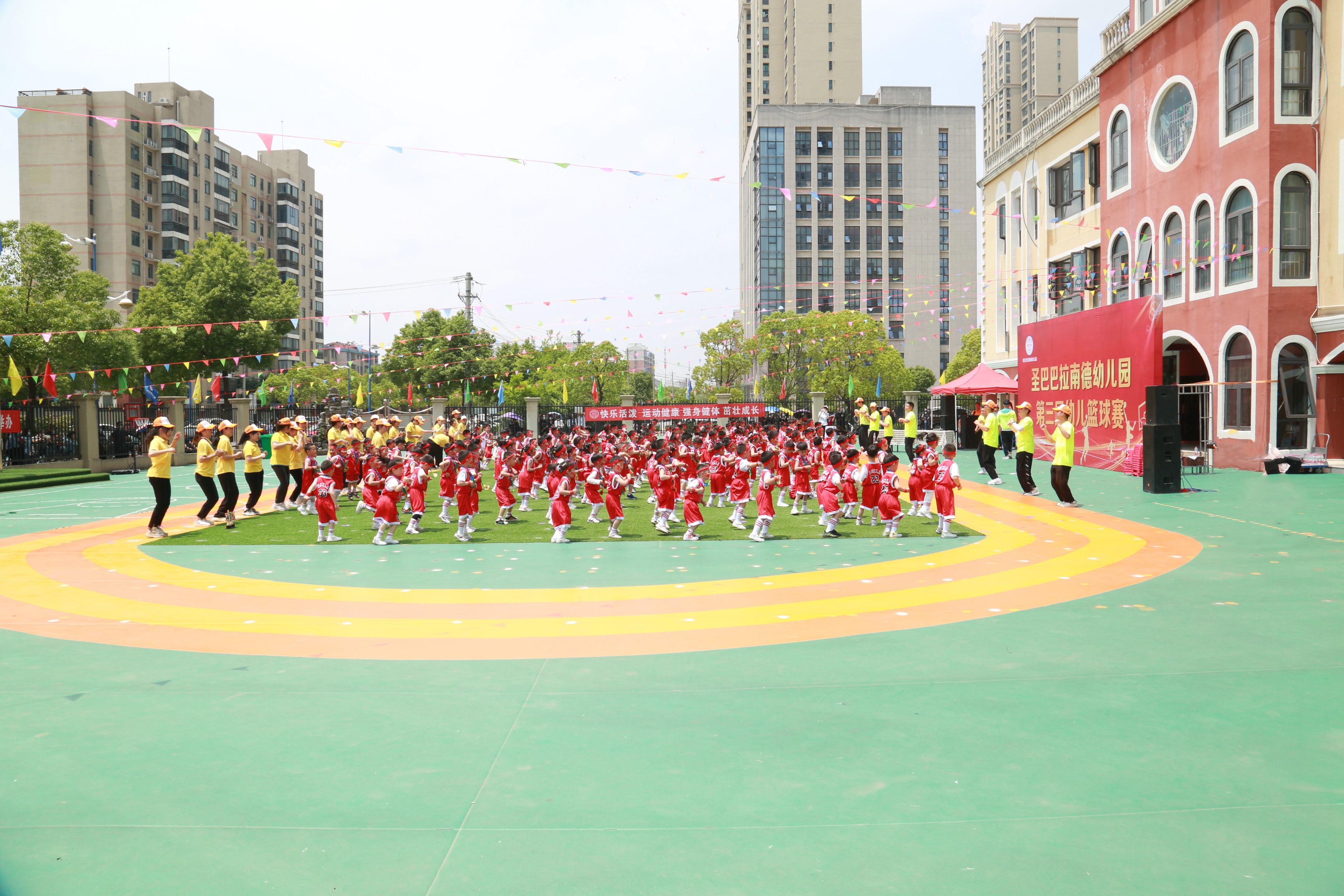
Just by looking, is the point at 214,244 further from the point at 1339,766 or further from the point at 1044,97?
the point at 1339,766

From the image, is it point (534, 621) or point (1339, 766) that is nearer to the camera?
point (1339, 766)

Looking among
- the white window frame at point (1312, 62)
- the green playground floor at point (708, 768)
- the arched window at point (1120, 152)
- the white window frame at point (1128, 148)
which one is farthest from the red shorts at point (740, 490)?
the arched window at point (1120, 152)

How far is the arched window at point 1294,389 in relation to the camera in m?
20.6

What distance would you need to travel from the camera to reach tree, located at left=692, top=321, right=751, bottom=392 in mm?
48562

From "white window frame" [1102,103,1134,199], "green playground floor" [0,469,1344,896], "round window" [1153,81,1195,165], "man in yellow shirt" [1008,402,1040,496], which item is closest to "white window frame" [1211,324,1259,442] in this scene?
"round window" [1153,81,1195,165]

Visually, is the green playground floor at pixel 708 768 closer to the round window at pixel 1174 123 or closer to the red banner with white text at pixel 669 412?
the round window at pixel 1174 123

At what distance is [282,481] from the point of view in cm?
1606

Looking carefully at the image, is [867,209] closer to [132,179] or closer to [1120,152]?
[1120,152]

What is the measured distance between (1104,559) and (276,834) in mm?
9477

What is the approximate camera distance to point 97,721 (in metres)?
5.07

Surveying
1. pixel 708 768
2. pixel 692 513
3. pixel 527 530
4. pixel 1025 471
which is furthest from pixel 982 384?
pixel 708 768

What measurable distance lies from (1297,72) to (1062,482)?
13.5m

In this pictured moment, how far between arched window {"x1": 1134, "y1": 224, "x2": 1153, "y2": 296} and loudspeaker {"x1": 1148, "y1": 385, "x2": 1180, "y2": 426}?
29.9ft

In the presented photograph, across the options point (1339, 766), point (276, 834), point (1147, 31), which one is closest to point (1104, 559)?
point (1339, 766)
